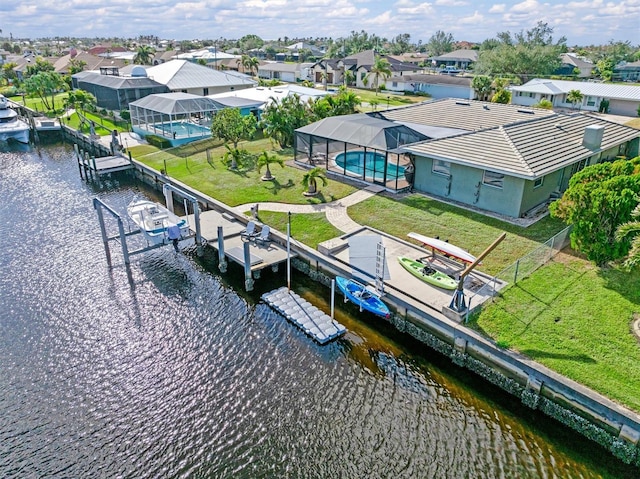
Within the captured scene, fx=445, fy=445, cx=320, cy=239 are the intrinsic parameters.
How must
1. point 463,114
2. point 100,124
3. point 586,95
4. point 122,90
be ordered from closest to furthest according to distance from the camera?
point 463,114 < point 100,124 < point 122,90 < point 586,95

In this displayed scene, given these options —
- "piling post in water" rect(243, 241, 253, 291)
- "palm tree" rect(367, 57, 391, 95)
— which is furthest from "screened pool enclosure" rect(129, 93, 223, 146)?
"palm tree" rect(367, 57, 391, 95)

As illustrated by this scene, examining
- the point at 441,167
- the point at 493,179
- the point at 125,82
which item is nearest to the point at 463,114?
the point at 441,167

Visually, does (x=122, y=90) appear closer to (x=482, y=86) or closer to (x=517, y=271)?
(x=482, y=86)

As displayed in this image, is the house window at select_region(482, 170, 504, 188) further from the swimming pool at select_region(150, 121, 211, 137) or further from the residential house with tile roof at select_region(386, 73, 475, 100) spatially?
the residential house with tile roof at select_region(386, 73, 475, 100)

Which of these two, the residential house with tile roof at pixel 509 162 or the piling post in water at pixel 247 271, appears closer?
the piling post in water at pixel 247 271

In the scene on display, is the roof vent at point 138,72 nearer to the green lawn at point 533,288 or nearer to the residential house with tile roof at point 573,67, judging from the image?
the green lawn at point 533,288

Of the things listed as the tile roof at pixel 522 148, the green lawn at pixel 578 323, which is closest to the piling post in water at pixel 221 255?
the green lawn at pixel 578 323

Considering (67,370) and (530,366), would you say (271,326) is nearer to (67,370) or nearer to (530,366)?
(67,370)
